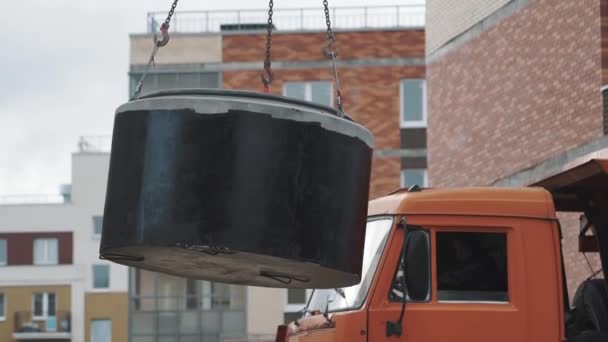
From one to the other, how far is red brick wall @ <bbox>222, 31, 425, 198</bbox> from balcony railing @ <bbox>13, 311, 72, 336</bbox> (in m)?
26.4

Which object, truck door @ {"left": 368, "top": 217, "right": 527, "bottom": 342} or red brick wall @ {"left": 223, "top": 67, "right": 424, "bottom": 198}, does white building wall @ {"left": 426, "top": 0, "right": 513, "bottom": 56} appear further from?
red brick wall @ {"left": 223, "top": 67, "right": 424, "bottom": 198}

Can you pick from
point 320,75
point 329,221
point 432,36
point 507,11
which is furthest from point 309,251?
point 320,75

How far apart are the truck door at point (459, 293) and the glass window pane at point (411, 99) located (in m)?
38.4

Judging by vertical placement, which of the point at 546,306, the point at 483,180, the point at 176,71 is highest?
the point at 176,71

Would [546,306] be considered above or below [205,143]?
below

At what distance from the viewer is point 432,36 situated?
94.2 feet

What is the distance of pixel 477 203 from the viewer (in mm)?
9844

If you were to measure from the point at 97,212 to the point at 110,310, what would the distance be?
16.6 feet

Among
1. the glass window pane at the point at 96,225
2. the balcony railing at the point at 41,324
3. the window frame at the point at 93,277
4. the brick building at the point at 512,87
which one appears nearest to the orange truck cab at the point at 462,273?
the brick building at the point at 512,87

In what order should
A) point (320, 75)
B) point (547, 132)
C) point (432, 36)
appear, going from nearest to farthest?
1. point (547, 132)
2. point (432, 36)
3. point (320, 75)

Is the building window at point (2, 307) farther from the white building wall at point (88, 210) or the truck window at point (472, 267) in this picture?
the truck window at point (472, 267)

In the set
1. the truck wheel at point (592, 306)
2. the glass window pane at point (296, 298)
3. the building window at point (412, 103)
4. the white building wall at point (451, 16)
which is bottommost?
the truck wheel at point (592, 306)

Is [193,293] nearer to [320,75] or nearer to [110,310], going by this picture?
[320,75]

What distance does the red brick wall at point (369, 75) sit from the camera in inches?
1879
